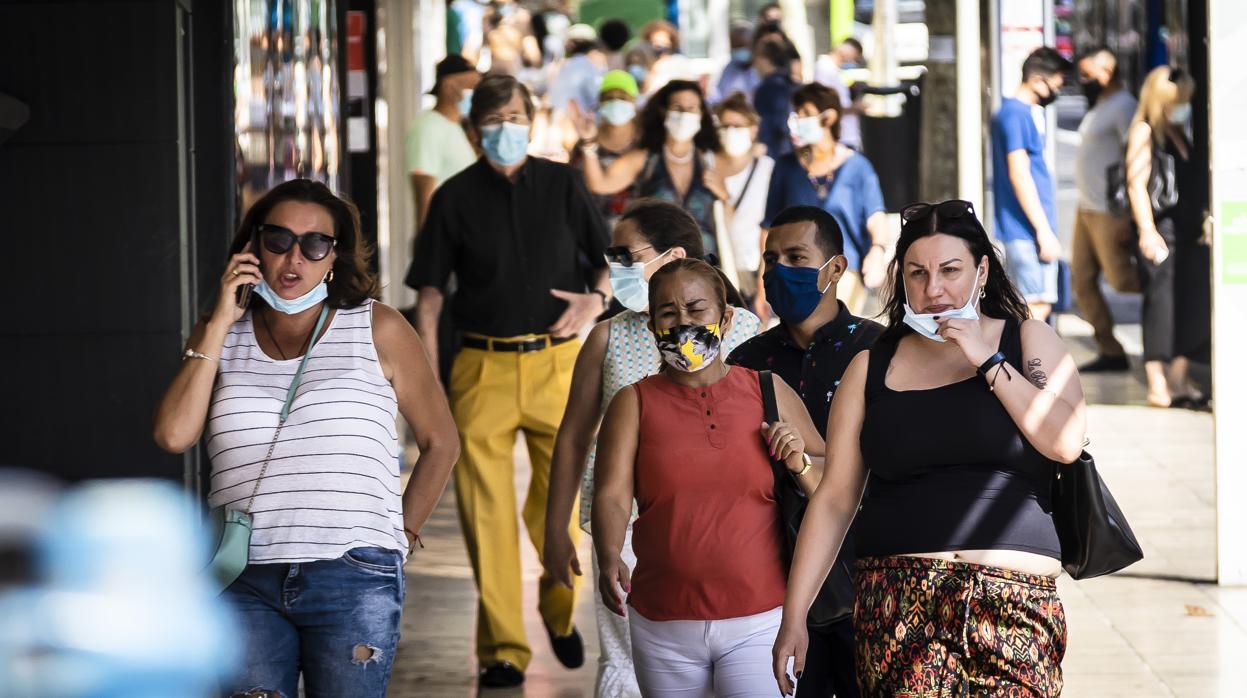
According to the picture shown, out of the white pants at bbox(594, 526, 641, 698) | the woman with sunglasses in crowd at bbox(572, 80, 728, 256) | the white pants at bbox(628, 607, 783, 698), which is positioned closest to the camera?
the white pants at bbox(628, 607, 783, 698)

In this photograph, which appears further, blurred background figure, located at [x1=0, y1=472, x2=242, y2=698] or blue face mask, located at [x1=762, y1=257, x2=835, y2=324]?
blue face mask, located at [x1=762, y1=257, x2=835, y2=324]

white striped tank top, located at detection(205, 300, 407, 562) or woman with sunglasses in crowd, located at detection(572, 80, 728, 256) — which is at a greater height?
woman with sunglasses in crowd, located at detection(572, 80, 728, 256)

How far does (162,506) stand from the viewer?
10.1 ft

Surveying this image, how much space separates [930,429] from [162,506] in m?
1.93

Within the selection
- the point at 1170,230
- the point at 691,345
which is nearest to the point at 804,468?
the point at 691,345

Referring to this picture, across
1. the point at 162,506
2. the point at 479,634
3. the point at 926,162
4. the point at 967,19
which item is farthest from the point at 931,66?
the point at 162,506

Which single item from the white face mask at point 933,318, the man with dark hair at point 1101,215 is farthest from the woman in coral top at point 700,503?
the man with dark hair at point 1101,215

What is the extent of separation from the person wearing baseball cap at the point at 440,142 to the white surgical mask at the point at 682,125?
1.11 m

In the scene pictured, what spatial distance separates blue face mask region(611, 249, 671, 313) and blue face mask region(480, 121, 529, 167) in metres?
1.54

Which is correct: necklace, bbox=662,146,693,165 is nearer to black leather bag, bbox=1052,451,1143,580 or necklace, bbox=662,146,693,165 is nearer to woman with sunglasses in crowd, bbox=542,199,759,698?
woman with sunglasses in crowd, bbox=542,199,759,698

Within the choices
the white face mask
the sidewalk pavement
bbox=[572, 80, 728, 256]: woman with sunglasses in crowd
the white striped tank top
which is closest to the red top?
the white face mask

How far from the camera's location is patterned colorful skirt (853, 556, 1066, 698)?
4301 mm

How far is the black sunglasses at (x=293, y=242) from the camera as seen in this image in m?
4.62

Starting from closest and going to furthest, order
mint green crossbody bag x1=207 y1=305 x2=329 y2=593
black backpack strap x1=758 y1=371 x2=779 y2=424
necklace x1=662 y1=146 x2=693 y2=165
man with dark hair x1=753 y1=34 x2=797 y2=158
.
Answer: mint green crossbody bag x1=207 y1=305 x2=329 y2=593, black backpack strap x1=758 y1=371 x2=779 y2=424, necklace x1=662 y1=146 x2=693 y2=165, man with dark hair x1=753 y1=34 x2=797 y2=158
